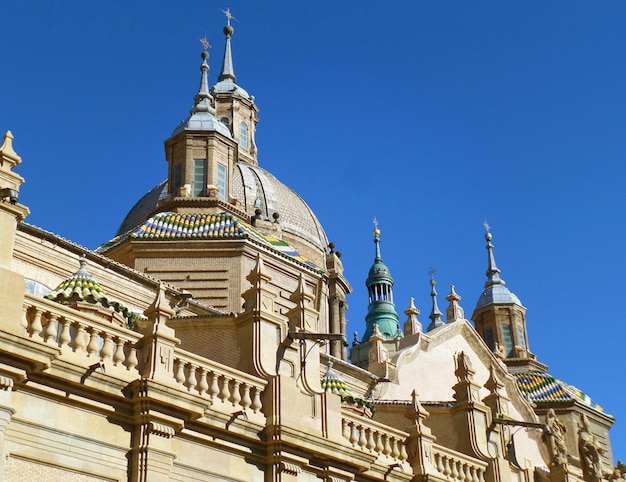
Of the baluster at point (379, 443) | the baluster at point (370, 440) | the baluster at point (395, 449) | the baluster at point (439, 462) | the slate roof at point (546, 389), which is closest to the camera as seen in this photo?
the baluster at point (370, 440)

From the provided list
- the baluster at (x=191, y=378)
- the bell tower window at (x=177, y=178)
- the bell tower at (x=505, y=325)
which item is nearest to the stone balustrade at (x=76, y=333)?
the baluster at (x=191, y=378)

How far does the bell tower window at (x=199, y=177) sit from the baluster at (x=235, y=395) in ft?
58.8

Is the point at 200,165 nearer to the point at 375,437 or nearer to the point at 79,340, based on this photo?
the point at 375,437

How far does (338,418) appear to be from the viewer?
19.9 metres

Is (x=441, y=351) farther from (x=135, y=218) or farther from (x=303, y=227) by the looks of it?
(x=135, y=218)

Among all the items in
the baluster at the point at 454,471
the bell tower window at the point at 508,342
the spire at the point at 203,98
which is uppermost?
the spire at the point at 203,98

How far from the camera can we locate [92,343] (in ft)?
52.6

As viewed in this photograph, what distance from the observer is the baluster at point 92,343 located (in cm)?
1598

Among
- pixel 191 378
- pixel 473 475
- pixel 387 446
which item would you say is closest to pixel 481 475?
pixel 473 475

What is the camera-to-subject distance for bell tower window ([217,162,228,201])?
118 feet

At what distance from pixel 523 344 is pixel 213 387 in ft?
107

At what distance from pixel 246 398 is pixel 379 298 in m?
55.5

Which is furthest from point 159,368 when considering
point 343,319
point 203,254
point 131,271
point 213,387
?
point 343,319

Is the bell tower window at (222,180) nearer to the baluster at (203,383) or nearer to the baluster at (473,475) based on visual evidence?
the baluster at (473,475)
